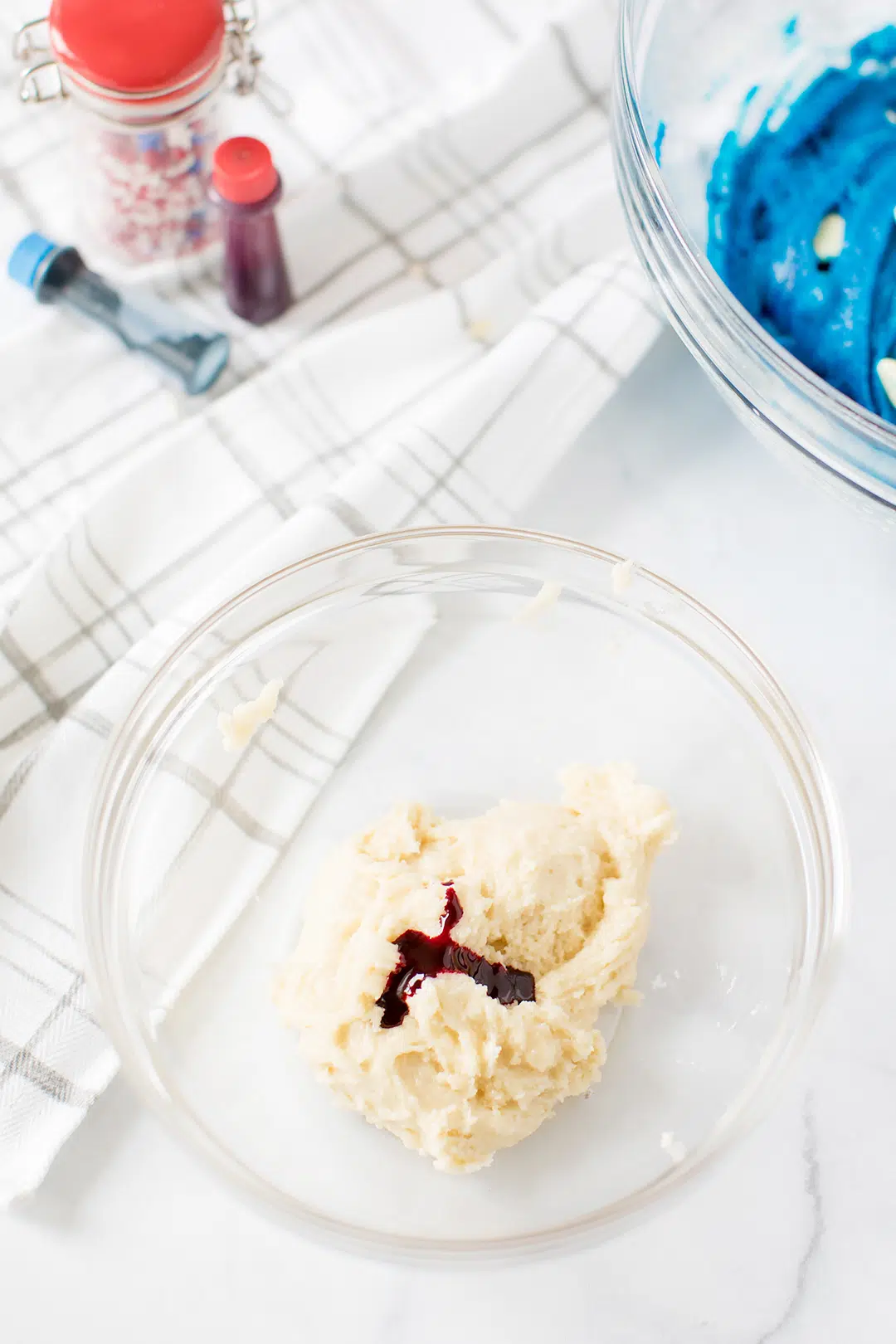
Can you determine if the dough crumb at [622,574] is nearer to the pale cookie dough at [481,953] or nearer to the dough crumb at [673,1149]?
the pale cookie dough at [481,953]

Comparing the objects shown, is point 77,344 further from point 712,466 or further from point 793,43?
point 793,43

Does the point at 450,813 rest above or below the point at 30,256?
below

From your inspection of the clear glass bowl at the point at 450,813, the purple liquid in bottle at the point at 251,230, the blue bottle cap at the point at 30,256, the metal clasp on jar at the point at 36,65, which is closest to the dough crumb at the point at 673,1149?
the clear glass bowl at the point at 450,813

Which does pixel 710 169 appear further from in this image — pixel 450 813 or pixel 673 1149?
pixel 673 1149

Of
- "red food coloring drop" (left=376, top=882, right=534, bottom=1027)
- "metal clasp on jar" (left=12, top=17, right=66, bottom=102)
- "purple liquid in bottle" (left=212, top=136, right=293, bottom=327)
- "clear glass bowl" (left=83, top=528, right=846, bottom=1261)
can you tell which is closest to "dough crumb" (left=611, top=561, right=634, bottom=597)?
"clear glass bowl" (left=83, top=528, right=846, bottom=1261)

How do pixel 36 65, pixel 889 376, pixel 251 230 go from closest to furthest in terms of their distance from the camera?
A: pixel 889 376
pixel 251 230
pixel 36 65

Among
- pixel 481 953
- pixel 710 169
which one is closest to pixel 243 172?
pixel 710 169
